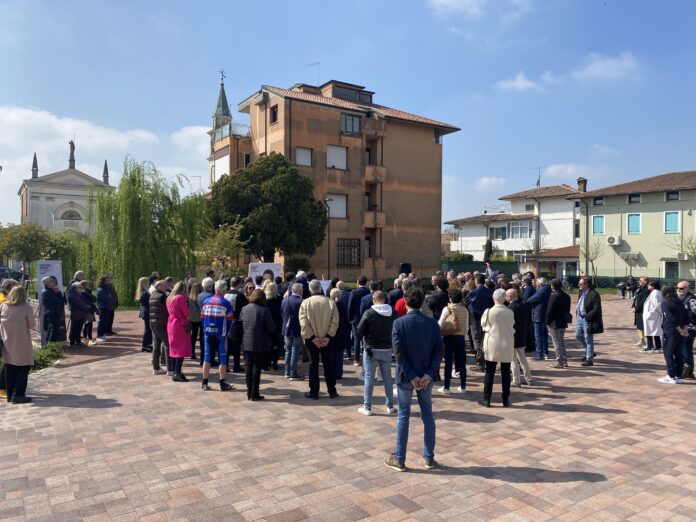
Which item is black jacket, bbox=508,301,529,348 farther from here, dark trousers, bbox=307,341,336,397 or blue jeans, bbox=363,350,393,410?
dark trousers, bbox=307,341,336,397

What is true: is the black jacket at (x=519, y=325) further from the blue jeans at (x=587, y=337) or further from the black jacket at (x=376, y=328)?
the black jacket at (x=376, y=328)

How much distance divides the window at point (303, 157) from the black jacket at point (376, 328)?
3034cm

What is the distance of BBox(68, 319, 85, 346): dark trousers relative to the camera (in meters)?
12.2

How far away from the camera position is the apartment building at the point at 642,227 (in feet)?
124

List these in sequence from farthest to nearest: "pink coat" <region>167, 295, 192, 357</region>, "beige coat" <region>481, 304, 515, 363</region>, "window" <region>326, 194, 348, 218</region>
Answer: "window" <region>326, 194, 348, 218</region>, "pink coat" <region>167, 295, 192, 357</region>, "beige coat" <region>481, 304, 515, 363</region>

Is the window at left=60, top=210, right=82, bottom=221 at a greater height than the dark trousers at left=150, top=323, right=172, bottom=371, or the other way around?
the window at left=60, top=210, right=82, bottom=221

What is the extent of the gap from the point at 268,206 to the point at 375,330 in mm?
25311

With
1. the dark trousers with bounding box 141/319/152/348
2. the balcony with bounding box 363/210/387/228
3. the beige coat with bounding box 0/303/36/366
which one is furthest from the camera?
the balcony with bounding box 363/210/387/228

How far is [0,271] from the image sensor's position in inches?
1764

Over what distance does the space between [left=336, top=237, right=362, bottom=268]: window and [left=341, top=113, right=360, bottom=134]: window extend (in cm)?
792

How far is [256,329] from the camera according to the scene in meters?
7.54

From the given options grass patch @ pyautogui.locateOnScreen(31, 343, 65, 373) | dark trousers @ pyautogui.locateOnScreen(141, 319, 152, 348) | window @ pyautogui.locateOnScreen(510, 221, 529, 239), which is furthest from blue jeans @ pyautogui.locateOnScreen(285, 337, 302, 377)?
window @ pyautogui.locateOnScreen(510, 221, 529, 239)

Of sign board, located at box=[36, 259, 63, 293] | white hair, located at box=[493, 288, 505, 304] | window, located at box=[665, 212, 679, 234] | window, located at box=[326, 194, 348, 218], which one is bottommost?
white hair, located at box=[493, 288, 505, 304]

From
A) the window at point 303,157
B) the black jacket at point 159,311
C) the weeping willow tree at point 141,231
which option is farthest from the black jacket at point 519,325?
the window at point 303,157
